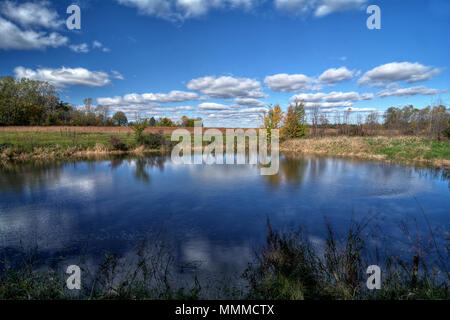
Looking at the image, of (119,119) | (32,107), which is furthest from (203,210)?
(119,119)

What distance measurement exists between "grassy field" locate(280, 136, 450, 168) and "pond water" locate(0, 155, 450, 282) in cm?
482

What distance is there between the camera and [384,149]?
18984mm

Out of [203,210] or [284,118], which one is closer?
[203,210]

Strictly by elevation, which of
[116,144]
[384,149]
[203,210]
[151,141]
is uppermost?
[151,141]

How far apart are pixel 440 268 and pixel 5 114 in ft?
140

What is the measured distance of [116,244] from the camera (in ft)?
15.1

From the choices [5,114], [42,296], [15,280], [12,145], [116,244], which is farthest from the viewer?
[5,114]

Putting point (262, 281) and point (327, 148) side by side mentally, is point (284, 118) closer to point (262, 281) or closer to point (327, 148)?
point (327, 148)

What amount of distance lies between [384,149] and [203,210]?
60.3ft

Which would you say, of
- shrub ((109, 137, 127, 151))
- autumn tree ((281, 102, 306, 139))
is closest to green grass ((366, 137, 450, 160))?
autumn tree ((281, 102, 306, 139))

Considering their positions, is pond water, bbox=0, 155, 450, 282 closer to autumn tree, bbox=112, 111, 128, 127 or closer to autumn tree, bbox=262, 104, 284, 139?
autumn tree, bbox=262, 104, 284, 139

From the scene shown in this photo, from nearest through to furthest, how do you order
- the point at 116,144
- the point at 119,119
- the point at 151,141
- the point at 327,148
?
the point at 116,144 < the point at 327,148 < the point at 151,141 < the point at 119,119
